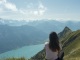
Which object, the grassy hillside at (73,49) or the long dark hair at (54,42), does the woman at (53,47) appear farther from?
the grassy hillside at (73,49)

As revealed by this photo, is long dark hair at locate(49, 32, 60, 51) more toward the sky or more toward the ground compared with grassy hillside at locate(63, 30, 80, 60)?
Answer: more toward the ground

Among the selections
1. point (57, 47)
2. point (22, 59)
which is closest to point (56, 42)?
point (57, 47)

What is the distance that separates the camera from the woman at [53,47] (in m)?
10.5

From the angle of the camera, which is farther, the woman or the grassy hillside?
the grassy hillside

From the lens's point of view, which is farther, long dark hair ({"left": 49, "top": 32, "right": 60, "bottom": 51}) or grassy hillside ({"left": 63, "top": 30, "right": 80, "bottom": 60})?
grassy hillside ({"left": 63, "top": 30, "right": 80, "bottom": 60})

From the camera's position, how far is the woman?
10.5 metres

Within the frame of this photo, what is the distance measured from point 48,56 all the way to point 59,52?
1.97 feet

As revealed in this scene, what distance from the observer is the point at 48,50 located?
36.0 feet

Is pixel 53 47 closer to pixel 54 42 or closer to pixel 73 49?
pixel 54 42

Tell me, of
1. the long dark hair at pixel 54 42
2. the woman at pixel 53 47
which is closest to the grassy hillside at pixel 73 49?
the woman at pixel 53 47

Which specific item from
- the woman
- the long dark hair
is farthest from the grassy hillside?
the long dark hair

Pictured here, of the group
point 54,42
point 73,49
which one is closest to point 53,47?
point 54,42

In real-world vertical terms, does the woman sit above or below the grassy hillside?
below

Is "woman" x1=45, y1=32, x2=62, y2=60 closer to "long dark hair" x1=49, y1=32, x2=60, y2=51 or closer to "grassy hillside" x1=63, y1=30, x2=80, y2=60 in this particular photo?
"long dark hair" x1=49, y1=32, x2=60, y2=51
